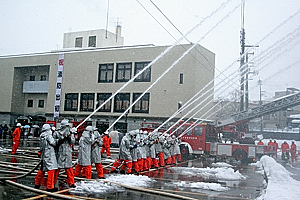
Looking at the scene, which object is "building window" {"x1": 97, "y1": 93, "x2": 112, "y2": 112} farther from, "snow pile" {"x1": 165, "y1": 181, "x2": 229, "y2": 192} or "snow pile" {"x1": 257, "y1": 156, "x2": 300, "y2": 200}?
"snow pile" {"x1": 165, "y1": 181, "x2": 229, "y2": 192}

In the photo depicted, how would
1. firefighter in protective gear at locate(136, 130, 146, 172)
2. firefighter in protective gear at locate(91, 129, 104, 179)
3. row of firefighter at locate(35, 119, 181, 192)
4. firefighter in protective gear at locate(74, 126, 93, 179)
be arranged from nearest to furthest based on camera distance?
1. row of firefighter at locate(35, 119, 181, 192)
2. firefighter in protective gear at locate(74, 126, 93, 179)
3. firefighter in protective gear at locate(91, 129, 104, 179)
4. firefighter in protective gear at locate(136, 130, 146, 172)

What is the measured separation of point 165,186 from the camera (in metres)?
10.5

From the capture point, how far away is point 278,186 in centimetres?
991

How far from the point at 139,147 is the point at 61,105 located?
24648mm

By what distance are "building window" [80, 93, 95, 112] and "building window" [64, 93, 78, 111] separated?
2.56 feet

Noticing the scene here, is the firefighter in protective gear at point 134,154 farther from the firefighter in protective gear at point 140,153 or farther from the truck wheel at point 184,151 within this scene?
the truck wheel at point 184,151

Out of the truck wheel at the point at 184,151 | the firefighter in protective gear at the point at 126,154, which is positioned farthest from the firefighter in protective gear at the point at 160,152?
the truck wheel at the point at 184,151

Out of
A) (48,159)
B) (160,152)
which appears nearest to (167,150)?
(160,152)

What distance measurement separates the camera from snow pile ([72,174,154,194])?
9.05 m

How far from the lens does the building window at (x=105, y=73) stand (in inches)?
1315

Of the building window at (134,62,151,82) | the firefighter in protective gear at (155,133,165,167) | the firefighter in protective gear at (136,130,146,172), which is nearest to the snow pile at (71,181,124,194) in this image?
the firefighter in protective gear at (136,130,146,172)

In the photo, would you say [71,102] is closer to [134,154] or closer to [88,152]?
[134,154]

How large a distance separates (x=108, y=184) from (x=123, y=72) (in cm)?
2366

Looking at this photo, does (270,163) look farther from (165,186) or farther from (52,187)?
(52,187)
